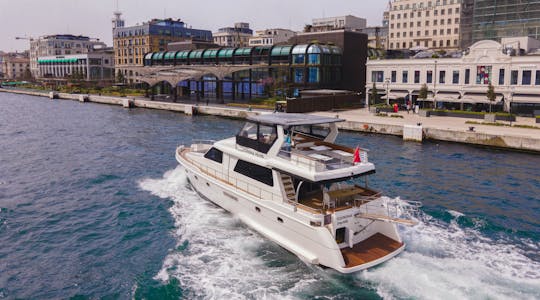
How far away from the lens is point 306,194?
65.6 feet

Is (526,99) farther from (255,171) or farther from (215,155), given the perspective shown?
(255,171)

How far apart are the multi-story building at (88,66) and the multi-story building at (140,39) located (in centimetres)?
1109

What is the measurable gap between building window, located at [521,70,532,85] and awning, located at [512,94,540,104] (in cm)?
148

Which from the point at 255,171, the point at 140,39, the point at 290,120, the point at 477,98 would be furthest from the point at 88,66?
the point at 255,171

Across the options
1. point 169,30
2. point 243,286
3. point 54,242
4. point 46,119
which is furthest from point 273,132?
point 169,30

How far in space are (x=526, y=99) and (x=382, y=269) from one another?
139ft

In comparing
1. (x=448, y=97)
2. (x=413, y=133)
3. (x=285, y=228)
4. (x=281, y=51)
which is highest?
(x=281, y=51)

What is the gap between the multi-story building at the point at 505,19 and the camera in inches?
2832

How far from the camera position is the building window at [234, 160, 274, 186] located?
19.7 metres

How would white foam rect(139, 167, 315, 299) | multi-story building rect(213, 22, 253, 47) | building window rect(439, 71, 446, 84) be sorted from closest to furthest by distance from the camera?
white foam rect(139, 167, 315, 299) < building window rect(439, 71, 446, 84) < multi-story building rect(213, 22, 253, 47)

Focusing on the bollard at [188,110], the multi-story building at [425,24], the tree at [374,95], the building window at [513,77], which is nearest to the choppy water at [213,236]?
the building window at [513,77]

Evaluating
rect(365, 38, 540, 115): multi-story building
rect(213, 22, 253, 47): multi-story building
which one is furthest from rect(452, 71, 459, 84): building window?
rect(213, 22, 253, 47): multi-story building

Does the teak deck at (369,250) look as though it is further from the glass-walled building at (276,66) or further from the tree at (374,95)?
the glass-walled building at (276,66)

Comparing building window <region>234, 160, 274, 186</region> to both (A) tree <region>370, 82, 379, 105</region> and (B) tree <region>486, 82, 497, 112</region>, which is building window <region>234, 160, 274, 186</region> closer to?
(B) tree <region>486, 82, 497, 112</region>
